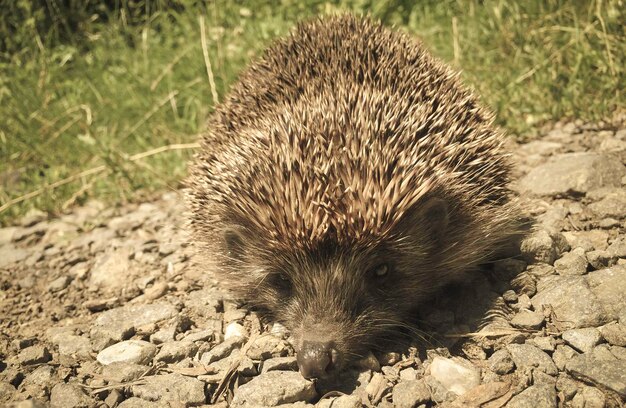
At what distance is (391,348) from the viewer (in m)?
2.15

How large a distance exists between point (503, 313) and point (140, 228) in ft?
7.39

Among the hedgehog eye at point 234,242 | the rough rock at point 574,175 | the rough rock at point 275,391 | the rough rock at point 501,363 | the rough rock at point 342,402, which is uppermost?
the rough rock at point 574,175

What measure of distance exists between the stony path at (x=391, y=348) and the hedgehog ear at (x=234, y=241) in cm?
27

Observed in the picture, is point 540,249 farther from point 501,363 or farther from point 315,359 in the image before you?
point 315,359

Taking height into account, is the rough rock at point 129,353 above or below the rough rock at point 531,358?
above

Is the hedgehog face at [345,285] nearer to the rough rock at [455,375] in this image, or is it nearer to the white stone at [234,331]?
the white stone at [234,331]

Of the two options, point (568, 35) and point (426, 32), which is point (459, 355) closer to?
point (568, 35)

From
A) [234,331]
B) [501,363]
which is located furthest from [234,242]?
[501,363]

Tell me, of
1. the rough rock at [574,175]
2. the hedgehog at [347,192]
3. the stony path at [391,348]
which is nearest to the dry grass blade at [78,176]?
the stony path at [391,348]

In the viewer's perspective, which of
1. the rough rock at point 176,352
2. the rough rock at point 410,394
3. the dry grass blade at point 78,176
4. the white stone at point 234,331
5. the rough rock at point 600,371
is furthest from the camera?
the dry grass blade at point 78,176

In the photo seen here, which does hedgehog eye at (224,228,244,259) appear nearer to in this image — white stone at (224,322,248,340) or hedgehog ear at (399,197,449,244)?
white stone at (224,322,248,340)

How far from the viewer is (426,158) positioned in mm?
2246

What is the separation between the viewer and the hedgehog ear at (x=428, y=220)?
212 centimetres

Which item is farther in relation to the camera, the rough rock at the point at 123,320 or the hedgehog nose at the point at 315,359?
the rough rock at the point at 123,320
